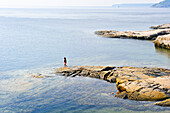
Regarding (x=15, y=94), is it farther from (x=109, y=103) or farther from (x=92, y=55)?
(x=92, y=55)

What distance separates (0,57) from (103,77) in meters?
23.7

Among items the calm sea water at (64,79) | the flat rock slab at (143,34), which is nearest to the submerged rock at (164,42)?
the calm sea water at (64,79)

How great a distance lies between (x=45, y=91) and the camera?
27.2 m

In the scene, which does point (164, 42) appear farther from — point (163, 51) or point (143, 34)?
point (143, 34)

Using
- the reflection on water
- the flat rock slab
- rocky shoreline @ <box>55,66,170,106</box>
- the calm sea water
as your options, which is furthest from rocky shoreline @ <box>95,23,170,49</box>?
rocky shoreline @ <box>55,66,170,106</box>

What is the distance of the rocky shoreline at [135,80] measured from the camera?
24109mm

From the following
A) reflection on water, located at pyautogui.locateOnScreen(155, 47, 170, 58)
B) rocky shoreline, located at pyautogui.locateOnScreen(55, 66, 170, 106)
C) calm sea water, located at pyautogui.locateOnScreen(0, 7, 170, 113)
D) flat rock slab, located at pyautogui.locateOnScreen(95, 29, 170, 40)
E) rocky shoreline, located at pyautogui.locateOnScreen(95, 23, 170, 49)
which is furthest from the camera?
flat rock slab, located at pyautogui.locateOnScreen(95, 29, 170, 40)

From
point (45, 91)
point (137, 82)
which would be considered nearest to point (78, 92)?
point (45, 91)

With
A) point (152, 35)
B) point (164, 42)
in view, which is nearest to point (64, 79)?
point (164, 42)

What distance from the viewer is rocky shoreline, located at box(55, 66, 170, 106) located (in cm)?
2411

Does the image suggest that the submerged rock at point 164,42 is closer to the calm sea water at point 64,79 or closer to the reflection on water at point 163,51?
the reflection on water at point 163,51

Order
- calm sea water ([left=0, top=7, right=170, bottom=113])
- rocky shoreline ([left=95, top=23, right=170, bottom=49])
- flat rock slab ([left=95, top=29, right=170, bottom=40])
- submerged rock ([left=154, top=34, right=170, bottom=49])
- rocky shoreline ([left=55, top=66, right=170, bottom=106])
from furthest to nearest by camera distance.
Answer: flat rock slab ([left=95, top=29, right=170, bottom=40]) < rocky shoreline ([left=95, top=23, right=170, bottom=49]) < submerged rock ([left=154, top=34, right=170, bottom=49]) < rocky shoreline ([left=55, top=66, right=170, bottom=106]) < calm sea water ([left=0, top=7, right=170, bottom=113])

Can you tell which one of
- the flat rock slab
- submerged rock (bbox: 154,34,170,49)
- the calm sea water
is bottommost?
the calm sea water

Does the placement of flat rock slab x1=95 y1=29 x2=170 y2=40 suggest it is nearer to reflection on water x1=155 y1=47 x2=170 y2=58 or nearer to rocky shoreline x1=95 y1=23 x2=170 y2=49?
rocky shoreline x1=95 y1=23 x2=170 y2=49
